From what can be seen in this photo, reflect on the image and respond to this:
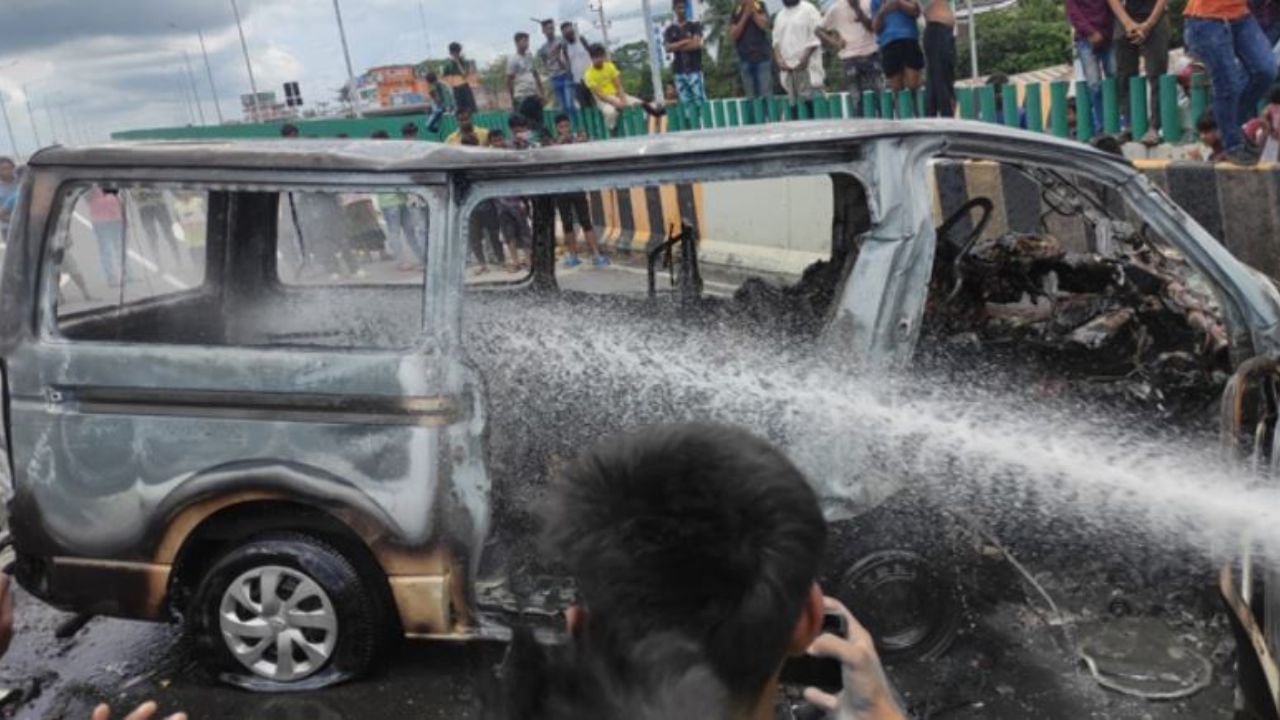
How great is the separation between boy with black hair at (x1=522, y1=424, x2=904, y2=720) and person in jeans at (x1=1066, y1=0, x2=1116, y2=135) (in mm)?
8032

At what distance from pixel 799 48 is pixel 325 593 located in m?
9.37

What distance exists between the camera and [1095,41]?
330 inches

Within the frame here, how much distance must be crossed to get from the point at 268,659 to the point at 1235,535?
10.4 ft

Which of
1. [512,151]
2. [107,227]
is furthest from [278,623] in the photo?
[512,151]

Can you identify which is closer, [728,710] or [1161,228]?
[728,710]

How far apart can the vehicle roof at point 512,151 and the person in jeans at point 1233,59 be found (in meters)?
4.06

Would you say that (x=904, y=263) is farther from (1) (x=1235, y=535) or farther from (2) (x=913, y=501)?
(1) (x=1235, y=535)

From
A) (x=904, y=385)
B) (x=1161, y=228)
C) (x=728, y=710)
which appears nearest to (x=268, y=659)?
(x=904, y=385)

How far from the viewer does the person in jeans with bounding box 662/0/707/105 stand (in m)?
14.3

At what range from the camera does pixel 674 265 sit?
Result: 4953 mm

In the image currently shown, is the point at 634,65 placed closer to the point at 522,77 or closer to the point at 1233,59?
the point at 522,77

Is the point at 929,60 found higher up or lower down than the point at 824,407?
higher up

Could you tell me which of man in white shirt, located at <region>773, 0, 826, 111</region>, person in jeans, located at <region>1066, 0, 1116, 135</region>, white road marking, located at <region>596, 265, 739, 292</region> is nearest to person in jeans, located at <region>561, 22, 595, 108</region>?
man in white shirt, located at <region>773, 0, 826, 111</region>

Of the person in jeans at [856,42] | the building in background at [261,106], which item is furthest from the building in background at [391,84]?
the person in jeans at [856,42]
